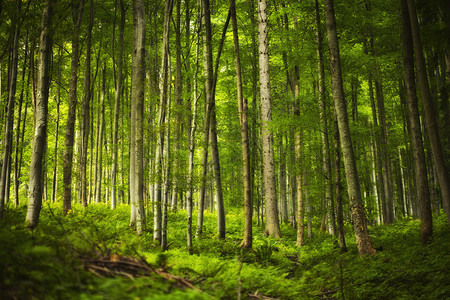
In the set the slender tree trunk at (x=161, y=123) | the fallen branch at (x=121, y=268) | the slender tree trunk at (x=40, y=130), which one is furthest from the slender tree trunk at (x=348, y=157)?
the slender tree trunk at (x=40, y=130)

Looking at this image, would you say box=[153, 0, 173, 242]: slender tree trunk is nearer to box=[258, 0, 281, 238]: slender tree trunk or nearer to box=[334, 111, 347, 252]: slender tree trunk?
box=[258, 0, 281, 238]: slender tree trunk

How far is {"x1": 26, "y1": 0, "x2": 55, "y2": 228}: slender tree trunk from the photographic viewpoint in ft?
25.8

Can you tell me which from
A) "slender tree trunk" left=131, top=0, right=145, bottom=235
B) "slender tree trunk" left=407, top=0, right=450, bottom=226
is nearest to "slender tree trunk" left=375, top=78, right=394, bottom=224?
"slender tree trunk" left=407, top=0, right=450, bottom=226

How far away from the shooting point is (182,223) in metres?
15.7

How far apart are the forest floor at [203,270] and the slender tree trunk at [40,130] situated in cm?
65

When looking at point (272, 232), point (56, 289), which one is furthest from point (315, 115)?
point (56, 289)

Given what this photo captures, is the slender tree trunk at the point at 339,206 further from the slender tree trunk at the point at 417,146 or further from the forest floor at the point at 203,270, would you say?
the slender tree trunk at the point at 417,146

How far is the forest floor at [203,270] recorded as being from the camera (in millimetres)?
2842

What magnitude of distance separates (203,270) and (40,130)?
212 inches

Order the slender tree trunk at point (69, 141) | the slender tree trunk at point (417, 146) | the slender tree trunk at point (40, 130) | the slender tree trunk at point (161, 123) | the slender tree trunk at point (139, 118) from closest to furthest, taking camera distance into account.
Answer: the slender tree trunk at point (417, 146) < the slender tree trunk at point (40, 130) < the slender tree trunk at point (161, 123) < the slender tree trunk at point (139, 118) < the slender tree trunk at point (69, 141)

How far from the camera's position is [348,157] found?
8.38 m

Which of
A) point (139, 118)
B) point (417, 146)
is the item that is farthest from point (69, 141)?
point (417, 146)

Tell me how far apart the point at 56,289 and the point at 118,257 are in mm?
991

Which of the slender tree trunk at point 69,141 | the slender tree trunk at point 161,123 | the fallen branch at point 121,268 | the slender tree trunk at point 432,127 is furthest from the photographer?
the slender tree trunk at point 69,141
